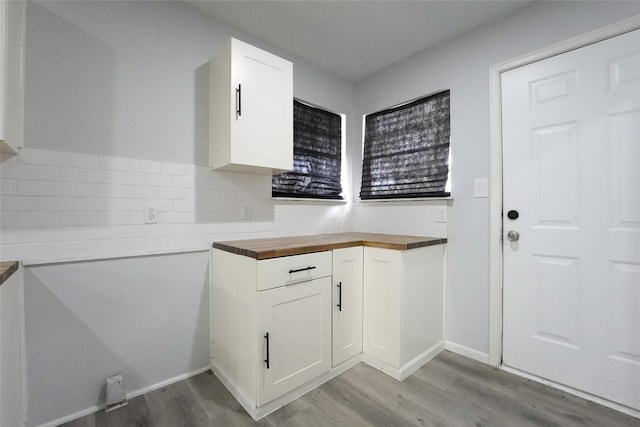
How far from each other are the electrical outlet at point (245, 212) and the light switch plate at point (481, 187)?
65.5 inches

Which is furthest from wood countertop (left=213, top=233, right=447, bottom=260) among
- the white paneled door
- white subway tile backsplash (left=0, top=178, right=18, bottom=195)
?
white subway tile backsplash (left=0, top=178, right=18, bottom=195)

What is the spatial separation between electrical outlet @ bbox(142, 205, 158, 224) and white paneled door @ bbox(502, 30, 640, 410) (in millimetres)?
2263

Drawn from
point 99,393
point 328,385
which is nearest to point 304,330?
point 328,385

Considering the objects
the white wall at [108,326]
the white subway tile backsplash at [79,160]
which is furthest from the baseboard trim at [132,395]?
the white subway tile backsplash at [79,160]

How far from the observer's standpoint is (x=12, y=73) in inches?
46.6

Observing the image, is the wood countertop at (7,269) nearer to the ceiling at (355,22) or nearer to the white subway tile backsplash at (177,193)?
the white subway tile backsplash at (177,193)

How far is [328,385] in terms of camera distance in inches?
67.9

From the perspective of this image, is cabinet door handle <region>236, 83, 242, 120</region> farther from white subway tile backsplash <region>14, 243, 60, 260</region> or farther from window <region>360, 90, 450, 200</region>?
window <region>360, 90, 450, 200</region>

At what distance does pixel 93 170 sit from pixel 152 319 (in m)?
0.91

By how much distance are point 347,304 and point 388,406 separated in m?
0.60

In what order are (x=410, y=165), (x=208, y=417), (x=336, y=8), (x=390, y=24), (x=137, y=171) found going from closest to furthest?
(x=208, y=417), (x=137, y=171), (x=336, y=8), (x=390, y=24), (x=410, y=165)

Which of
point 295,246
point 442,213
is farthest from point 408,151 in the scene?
point 295,246

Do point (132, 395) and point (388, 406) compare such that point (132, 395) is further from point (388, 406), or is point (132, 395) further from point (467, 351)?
point (467, 351)

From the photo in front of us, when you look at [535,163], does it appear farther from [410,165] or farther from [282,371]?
[282,371]
